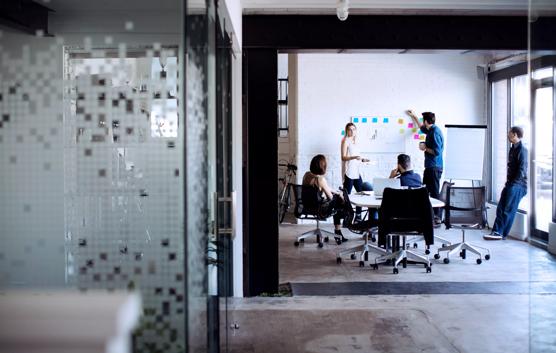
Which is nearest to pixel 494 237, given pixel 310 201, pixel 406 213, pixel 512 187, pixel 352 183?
pixel 512 187

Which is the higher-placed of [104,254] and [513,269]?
[104,254]

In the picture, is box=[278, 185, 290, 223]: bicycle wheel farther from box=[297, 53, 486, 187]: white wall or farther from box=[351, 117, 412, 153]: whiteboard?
box=[351, 117, 412, 153]: whiteboard

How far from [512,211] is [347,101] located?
355 centimetres

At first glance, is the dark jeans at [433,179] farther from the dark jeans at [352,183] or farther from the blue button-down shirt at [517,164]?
the dark jeans at [352,183]

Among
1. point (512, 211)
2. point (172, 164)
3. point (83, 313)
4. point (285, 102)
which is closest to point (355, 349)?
point (172, 164)

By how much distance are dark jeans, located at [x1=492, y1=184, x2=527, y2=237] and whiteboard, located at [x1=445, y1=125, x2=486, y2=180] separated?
0.87 meters

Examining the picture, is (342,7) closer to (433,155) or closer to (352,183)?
(433,155)

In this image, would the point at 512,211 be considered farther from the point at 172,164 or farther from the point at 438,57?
the point at 172,164

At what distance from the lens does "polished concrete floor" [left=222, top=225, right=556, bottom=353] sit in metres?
3.70

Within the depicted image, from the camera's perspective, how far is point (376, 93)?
11477 millimetres

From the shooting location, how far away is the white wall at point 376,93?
11352 millimetres

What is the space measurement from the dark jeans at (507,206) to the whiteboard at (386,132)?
242 centimetres

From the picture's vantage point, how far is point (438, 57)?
1148 cm

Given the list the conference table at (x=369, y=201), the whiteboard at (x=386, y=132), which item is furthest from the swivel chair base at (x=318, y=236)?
the whiteboard at (x=386, y=132)
